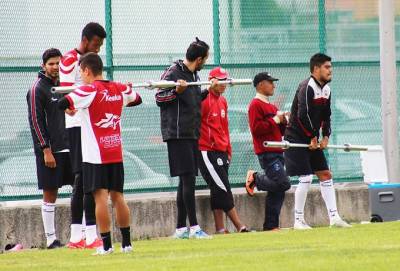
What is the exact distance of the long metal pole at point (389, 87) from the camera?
1775 cm

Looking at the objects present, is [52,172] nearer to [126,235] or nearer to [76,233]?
[76,233]

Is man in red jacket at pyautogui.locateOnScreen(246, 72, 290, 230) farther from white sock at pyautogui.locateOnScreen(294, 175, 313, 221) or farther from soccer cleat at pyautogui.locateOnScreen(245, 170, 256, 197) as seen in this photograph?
→ white sock at pyautogui.locateOnScreen(294, 175, 313, 221)

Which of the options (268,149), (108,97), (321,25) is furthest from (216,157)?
(108,97)

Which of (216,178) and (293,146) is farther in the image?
(216,178)

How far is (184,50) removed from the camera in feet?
56.0

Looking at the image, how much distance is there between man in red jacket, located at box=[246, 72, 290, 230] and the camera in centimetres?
1711

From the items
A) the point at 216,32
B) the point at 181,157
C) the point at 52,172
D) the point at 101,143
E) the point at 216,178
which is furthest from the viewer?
the point at 216,32

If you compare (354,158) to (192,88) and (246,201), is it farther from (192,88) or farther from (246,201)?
(192,88)

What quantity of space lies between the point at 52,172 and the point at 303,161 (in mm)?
3109

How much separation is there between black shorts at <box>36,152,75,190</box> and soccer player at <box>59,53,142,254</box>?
2.12 metres

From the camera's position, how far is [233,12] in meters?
17.6

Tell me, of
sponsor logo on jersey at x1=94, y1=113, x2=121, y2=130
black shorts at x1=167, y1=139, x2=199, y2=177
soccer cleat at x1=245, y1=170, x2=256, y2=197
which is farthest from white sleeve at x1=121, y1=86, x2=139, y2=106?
soccer cleat at x1=245, y1=170, x2=256, y2=197

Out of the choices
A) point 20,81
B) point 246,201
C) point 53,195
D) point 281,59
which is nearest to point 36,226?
point 53,195

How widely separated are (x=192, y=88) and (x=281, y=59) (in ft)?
9.59
